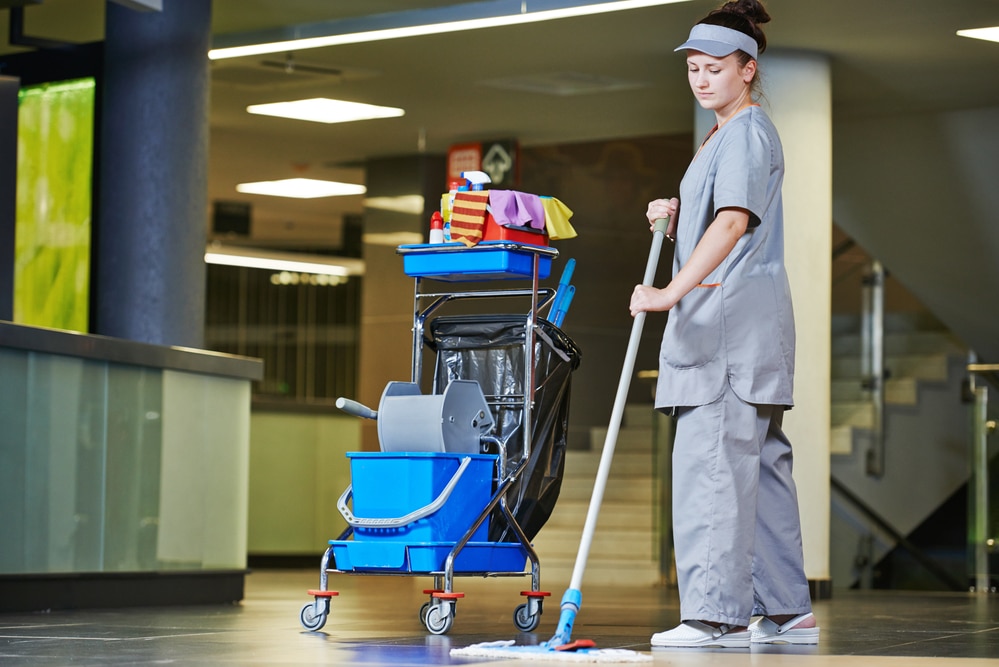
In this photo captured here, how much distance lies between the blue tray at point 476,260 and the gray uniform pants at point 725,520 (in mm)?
893

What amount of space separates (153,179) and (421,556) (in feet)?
10.7

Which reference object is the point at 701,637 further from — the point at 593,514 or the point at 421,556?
the point at 421,556

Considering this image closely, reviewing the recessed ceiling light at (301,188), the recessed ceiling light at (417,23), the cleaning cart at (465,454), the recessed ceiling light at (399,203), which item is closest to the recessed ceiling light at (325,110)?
the recessed ceiling light at (399,203)

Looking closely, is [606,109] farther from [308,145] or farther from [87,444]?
[87,444]

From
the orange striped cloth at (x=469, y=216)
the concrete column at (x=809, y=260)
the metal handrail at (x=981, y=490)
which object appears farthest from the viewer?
the metal handrail at (x=981, y=490)

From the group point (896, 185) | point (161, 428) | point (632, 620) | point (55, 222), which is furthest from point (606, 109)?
point (632, 620)

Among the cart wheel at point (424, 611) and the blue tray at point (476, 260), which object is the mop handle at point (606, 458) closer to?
the blue tray at point (476, 260)

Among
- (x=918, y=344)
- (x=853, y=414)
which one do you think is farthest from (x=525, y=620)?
(x=918, y=344)

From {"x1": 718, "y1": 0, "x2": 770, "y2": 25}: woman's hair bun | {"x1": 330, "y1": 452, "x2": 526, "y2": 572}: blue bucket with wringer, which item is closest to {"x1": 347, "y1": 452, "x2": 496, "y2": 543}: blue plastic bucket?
{"x1": 330, "y1": 452, "x2": 526, "y2": 572}: blue bucket with wringer

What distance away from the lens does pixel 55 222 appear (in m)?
7.60

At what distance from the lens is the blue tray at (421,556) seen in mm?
4398

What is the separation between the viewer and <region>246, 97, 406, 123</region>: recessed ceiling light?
990cm

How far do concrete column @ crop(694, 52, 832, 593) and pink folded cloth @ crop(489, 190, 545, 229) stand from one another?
3730mm

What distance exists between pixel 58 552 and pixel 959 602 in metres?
4.30
